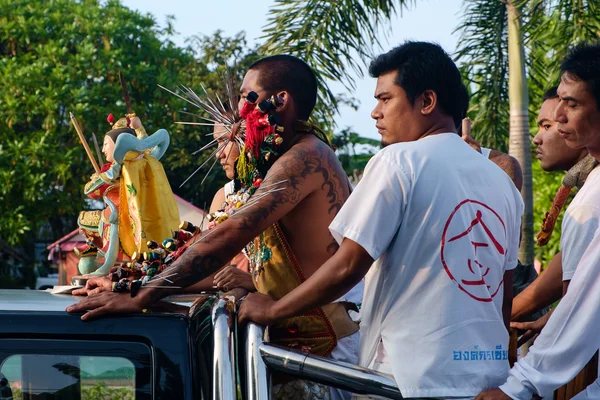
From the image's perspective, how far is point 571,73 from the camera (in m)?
2.57

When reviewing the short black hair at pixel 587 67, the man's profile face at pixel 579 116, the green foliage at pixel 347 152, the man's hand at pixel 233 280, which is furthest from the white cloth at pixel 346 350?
the green foliage at pixel 347 152

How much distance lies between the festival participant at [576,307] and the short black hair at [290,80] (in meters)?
0.87

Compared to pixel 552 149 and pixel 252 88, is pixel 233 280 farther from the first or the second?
pixel 552 149

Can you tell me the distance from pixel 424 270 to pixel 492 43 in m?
6.70

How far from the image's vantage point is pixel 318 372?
216 cm

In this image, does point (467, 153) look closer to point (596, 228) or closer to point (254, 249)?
point (596, 228)

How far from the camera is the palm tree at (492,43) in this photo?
699cm

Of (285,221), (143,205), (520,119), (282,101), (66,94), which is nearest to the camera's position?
(285,221)

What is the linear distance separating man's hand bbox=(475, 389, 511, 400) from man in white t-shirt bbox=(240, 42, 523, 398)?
0.03 m

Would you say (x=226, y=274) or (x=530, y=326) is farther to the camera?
(x=530, y=326)

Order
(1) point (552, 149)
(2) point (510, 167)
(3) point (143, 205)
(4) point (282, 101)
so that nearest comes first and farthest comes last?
(4) point (282, 101) → (3) point (143, 205) → (1) point (552, 149) → (2) point (510, 167)

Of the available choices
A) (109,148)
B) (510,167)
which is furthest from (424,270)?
(510,167)

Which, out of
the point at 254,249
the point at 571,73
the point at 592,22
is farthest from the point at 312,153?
the point at 592,22

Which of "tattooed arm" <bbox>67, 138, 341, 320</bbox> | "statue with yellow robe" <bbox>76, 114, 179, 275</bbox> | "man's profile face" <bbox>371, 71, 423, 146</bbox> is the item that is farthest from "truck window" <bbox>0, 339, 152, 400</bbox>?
"statue with yellow robe" <bbox>76, 114, 179, 275</bbox>
